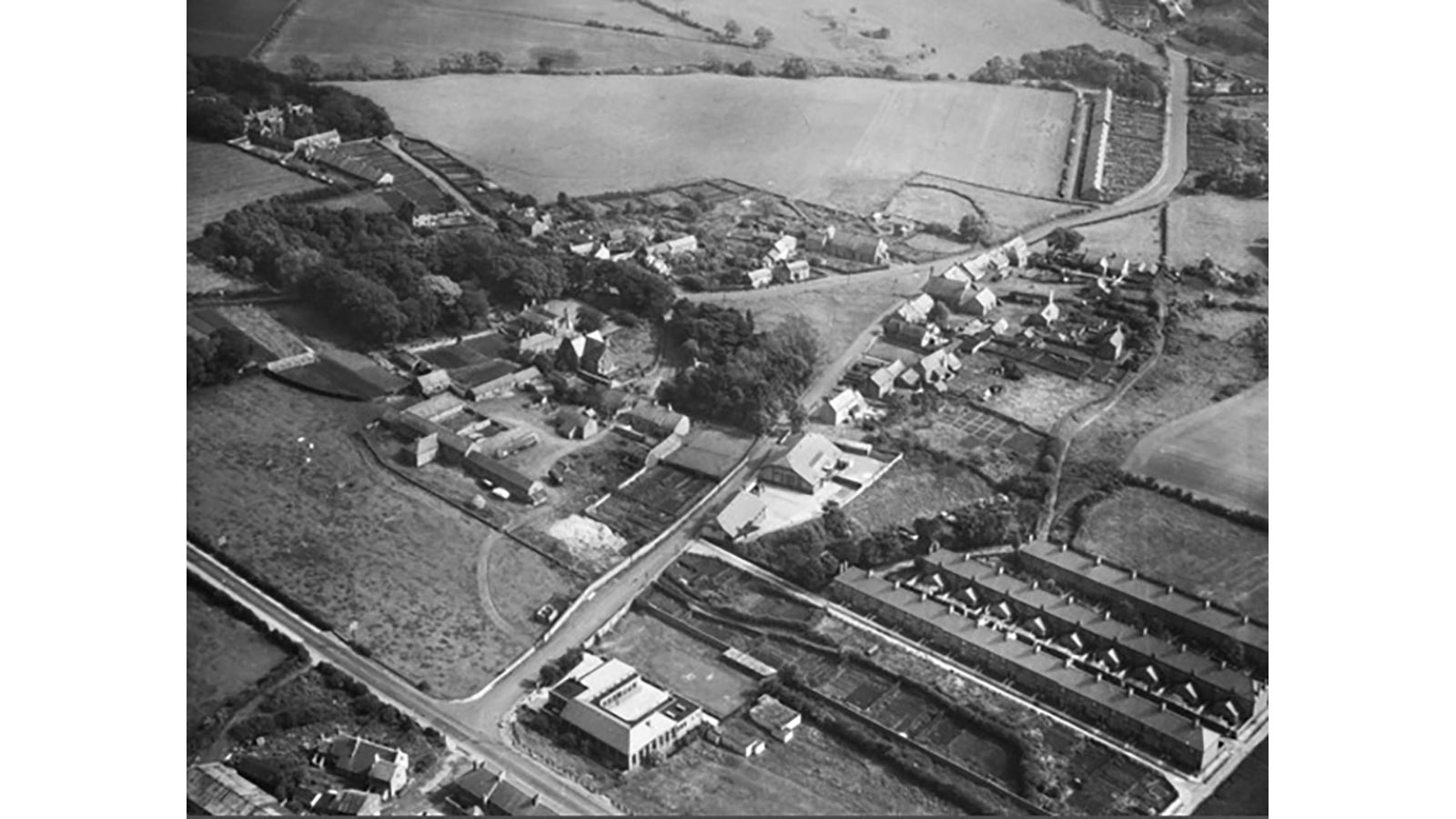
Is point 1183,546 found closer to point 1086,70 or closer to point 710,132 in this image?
point 710,132

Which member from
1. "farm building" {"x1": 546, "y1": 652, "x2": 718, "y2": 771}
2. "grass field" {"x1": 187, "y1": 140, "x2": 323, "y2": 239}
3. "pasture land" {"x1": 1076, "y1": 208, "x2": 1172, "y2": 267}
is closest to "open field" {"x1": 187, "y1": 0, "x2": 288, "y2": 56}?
"grass field" {"x1": 187, "y1": 140, "x2": 323, "y2": 239}

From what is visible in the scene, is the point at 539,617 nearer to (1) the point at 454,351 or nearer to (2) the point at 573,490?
(2) the point at 573,490

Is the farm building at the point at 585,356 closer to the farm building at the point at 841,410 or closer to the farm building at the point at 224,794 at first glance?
the farm building at the point at 841,410

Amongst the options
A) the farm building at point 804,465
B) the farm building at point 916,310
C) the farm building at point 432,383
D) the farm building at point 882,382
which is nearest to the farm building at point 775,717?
the farm building at point 804,465

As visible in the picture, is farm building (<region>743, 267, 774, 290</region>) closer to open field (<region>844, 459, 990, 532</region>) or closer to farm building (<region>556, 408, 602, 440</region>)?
farm building (<region>556, 408, 602, 440</region>)

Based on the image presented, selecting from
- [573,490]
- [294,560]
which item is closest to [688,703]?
[573,490]

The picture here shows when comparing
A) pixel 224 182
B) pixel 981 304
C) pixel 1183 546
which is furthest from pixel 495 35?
pixel 1183 546
